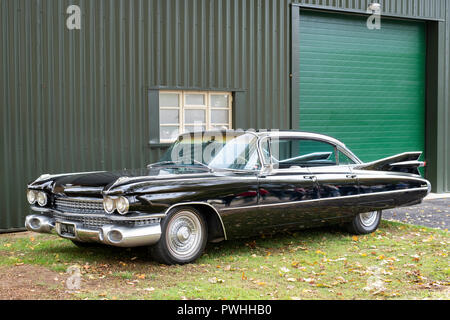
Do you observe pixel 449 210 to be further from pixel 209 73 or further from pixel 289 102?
pixel 209 73

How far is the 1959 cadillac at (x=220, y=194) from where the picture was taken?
5.85 metres

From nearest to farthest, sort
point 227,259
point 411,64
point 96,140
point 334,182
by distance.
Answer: point 227,259 → point 334,182 → point 96,140 → point 411,64

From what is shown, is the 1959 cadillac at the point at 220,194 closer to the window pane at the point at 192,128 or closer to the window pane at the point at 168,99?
the window pane at the point at 168,99

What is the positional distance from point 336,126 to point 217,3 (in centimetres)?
396

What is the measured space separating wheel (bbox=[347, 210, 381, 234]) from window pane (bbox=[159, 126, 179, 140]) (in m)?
3.86

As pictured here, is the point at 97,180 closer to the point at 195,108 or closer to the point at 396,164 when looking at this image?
the point at 396,164

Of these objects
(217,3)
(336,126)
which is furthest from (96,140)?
(336,126)

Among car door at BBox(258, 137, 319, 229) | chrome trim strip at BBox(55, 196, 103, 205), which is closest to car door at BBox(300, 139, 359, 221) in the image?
car door at BBox(258, 137, 319, 229)

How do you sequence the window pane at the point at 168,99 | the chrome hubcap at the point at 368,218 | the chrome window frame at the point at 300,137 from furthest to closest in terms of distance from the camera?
1. the window pane at the point at 168,99
2. the chrome hubcap at the point at 368,218
3. the chrome window frame at the point at 300,137

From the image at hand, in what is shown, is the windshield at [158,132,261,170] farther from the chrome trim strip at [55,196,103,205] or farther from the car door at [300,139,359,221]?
the chrome trim strip at [55,196,103,205]

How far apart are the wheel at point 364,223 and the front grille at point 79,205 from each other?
3.71m

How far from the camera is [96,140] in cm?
954

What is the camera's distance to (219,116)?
36.3 feet

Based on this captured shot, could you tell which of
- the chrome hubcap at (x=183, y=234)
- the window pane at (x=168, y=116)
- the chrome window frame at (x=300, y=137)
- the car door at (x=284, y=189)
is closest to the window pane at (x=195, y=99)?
the window pane at (x=168, y=116)
